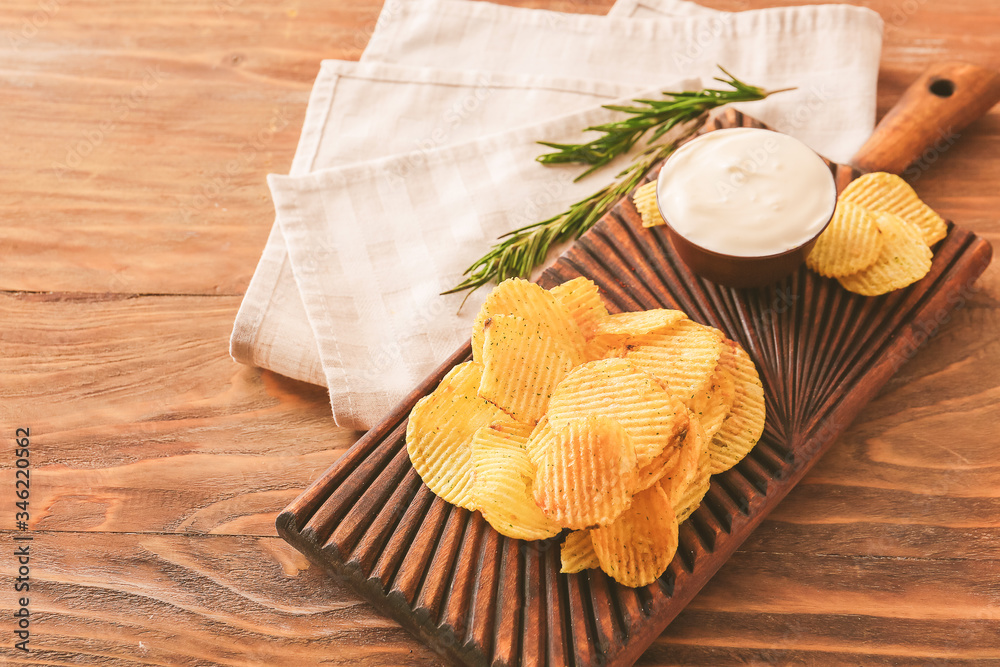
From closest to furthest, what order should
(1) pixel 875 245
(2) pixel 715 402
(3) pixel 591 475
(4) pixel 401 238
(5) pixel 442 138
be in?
1. (3) pixel 591 475
2. (2) pixel 715 402
3. (1) pixel 875 245
4. (4) pixel 401 238
5. (5) pixel 442 138

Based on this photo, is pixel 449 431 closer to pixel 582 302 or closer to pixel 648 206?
pixel 582 302

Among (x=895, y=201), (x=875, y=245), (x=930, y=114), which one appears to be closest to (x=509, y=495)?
(x=875, y=245)

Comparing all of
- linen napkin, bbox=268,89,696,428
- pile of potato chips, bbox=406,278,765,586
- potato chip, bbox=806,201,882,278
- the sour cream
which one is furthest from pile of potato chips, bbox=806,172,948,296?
linen napkin, bbox=268,89,696,428

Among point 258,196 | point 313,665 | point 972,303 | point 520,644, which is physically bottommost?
point 313,665

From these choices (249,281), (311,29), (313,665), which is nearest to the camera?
(313,665)

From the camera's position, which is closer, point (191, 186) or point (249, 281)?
point (249, 281)

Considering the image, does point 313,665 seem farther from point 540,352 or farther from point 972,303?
point 972,303

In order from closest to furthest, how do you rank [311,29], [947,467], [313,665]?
[313,665]
[947,467]
[311,29]

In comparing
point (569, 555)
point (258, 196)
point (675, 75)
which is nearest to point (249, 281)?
point (258, 196)

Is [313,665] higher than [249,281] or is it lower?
lower
